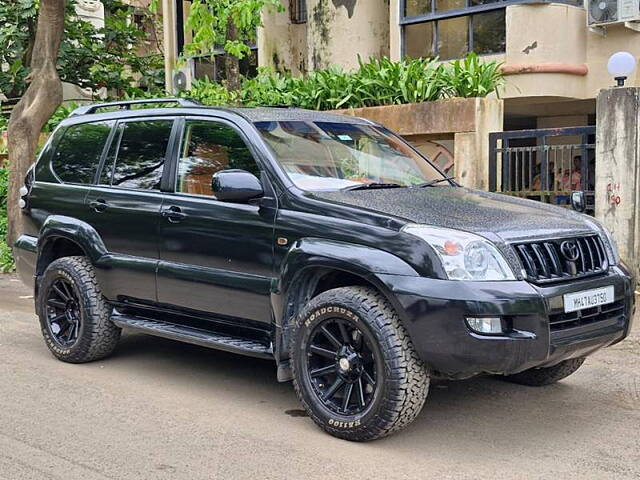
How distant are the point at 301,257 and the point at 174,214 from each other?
1.26 metres

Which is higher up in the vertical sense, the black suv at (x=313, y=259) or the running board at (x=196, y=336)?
the black suv at (x=313, y=259)

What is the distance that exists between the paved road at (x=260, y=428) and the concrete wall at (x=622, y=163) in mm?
2460

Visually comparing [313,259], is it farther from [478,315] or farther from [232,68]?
[232,68]

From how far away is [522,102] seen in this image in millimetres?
14930

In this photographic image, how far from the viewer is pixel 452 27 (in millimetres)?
14898

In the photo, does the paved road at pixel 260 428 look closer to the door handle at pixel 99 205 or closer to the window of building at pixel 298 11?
the door handle at pixel 99 205

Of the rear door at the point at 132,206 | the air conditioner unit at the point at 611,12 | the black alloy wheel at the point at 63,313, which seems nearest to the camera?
the rear door at the point at 132,206

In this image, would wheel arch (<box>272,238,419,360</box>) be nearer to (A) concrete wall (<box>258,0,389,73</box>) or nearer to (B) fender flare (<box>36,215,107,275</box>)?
(B) fender flare (<box>36,215,107,275</box>)

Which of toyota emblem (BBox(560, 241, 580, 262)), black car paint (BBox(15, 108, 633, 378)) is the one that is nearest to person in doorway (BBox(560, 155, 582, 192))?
black car paint (BBox(15, 108, 633, 378))

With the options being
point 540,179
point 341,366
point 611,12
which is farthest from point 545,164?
point 341,366

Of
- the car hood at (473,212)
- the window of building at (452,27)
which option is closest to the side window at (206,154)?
the car hood at (473,212)

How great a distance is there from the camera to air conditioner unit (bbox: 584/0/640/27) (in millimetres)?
12898

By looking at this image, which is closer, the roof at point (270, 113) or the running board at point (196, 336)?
the running board at point (196, 336)

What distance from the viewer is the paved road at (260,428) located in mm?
4312
